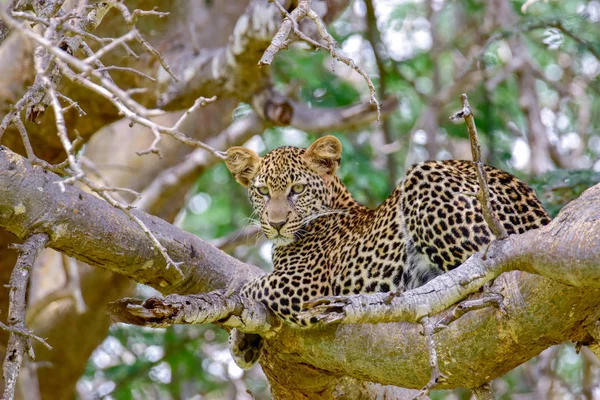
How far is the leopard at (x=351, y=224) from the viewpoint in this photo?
6.29 meters

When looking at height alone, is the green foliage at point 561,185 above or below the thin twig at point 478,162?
below

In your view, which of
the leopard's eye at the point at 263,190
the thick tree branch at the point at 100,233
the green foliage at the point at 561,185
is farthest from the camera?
the green foliage at the point at 561,185

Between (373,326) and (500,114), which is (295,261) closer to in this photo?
(373,326)

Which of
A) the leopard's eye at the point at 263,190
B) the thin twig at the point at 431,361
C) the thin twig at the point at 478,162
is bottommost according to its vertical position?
the leopard's eye at the point at 263,190

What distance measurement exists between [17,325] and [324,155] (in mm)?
3621

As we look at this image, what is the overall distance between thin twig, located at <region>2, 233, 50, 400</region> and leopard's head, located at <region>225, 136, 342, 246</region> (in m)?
2.52

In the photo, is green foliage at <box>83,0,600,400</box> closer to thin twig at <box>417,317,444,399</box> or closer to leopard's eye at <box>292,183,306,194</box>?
leopard's eye at <box>292,183,306,194</box>

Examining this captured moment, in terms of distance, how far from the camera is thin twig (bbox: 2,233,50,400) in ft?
15.5

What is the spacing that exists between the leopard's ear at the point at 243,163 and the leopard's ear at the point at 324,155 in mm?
481

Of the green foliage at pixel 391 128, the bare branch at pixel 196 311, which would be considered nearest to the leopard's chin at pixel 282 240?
the bare branch at pixel 196 311

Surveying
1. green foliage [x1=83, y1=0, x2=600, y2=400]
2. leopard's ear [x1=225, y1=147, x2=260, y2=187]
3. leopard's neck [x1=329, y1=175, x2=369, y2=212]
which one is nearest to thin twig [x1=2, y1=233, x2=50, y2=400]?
leopard's ear [x1=225, y1=147, x2=260, y2=187]

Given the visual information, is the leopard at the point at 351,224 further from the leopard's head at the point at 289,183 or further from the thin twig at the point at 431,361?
the thin twig at the point at 431,361

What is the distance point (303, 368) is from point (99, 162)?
23.9ft

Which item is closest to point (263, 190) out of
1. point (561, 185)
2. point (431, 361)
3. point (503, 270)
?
point (561, 185)
